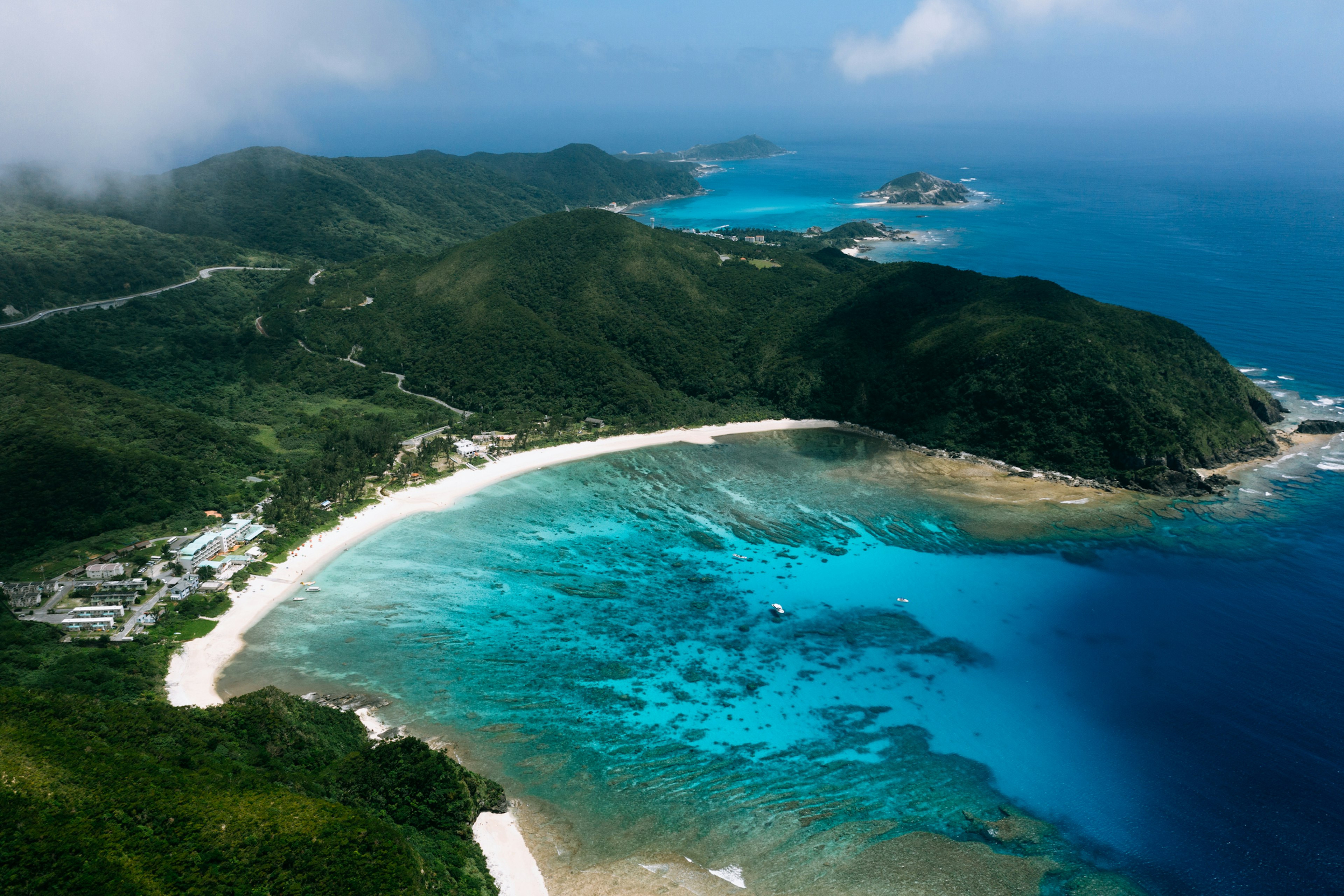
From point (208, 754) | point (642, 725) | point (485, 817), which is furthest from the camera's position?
point (642, 725)

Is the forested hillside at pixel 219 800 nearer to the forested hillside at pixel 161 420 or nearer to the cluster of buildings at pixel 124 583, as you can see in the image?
the cluster of buildings at pixel 124 583

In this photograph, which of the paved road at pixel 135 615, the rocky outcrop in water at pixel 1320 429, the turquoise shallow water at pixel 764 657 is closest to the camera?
the turquoise shallow water at pixel 764 657

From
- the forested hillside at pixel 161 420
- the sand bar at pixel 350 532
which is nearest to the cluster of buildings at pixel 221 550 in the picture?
the sand bar at pixel 350 532

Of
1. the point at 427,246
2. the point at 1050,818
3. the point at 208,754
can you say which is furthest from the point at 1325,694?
the point at 427,246

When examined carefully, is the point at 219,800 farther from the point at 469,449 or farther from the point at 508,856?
the point at 469,449

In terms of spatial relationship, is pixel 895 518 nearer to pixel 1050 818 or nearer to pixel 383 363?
pixel 1050 818

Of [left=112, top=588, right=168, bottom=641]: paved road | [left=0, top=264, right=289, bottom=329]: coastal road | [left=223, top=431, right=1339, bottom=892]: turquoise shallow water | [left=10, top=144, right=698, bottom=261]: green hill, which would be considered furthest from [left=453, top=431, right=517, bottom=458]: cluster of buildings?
[left=10, top=144, right=698, bottom=261]: green hill
